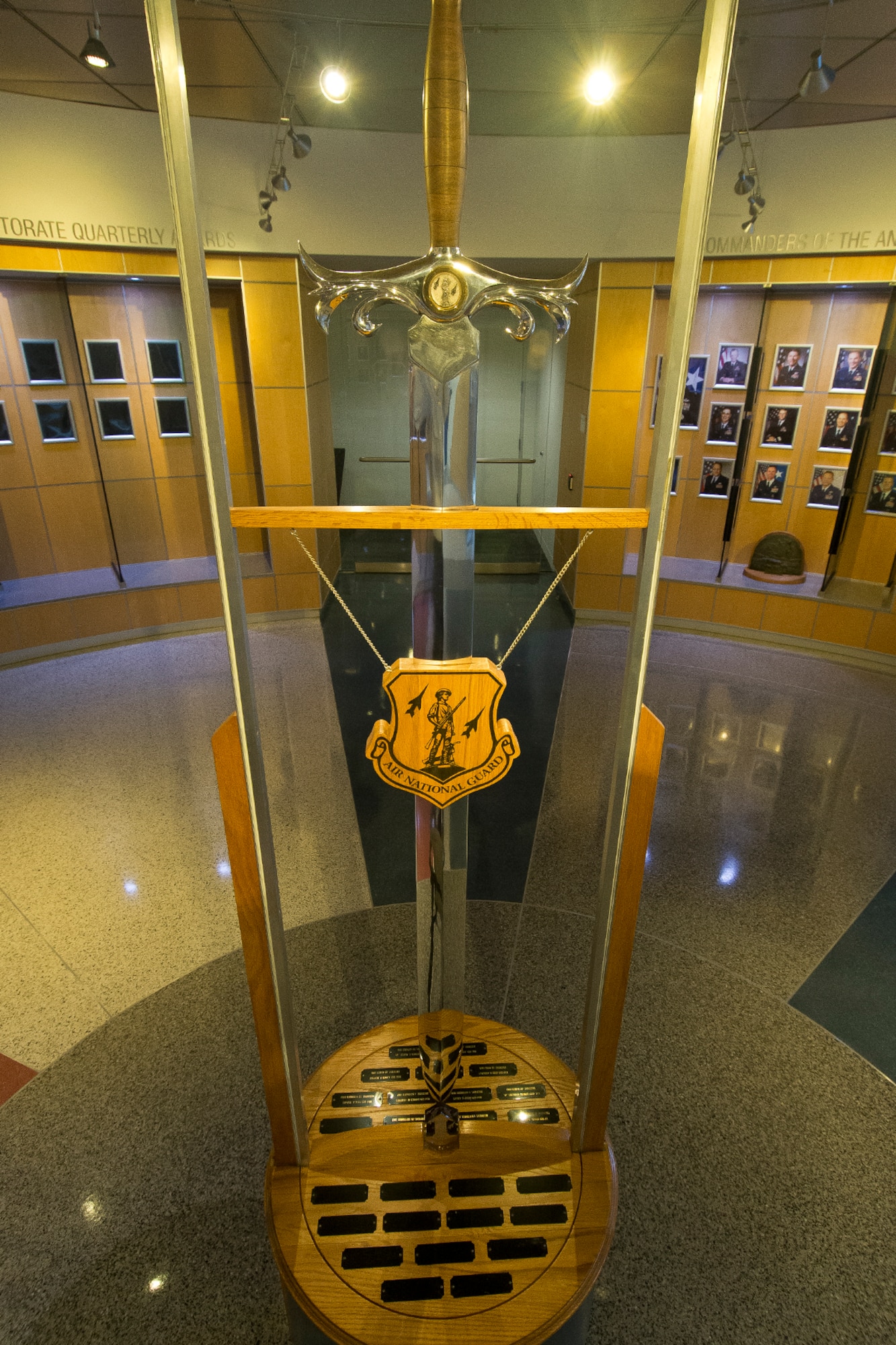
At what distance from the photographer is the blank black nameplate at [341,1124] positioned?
53.6 inches

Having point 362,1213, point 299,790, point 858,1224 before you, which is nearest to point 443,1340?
point 362,1213

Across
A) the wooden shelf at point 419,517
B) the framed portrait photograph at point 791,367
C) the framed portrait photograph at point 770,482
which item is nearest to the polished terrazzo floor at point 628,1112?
the wooden shelf at point 419,517

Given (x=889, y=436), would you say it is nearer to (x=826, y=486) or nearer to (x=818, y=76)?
(x=826, y=486)

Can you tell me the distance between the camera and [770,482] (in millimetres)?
4941

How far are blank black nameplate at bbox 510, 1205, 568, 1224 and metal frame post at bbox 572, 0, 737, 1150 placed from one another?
1.76 feet

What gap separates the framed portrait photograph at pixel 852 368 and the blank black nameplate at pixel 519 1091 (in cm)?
471

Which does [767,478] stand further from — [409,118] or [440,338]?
[440,338]

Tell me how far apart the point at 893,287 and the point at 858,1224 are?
181 inches

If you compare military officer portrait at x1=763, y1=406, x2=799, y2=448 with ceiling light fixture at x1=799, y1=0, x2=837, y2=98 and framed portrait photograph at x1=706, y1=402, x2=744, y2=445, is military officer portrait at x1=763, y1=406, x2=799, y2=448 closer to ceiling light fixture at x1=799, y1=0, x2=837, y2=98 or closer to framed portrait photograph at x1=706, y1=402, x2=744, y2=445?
framed portrait photograph at x1=706, y1=402, x2=744, y2=445

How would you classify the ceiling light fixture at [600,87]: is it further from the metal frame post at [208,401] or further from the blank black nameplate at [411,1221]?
the blank black nameplate at [411,1221]

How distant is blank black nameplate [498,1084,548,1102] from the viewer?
1.43 meters

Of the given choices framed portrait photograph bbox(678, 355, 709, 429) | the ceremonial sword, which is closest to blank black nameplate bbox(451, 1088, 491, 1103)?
the ceremonial sword

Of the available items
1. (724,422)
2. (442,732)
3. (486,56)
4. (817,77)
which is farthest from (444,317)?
(724,422)

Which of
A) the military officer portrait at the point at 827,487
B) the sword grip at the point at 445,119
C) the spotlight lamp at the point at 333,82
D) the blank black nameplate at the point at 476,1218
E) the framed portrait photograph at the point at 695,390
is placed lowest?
the blank black nameplate at the point at 476,1218
